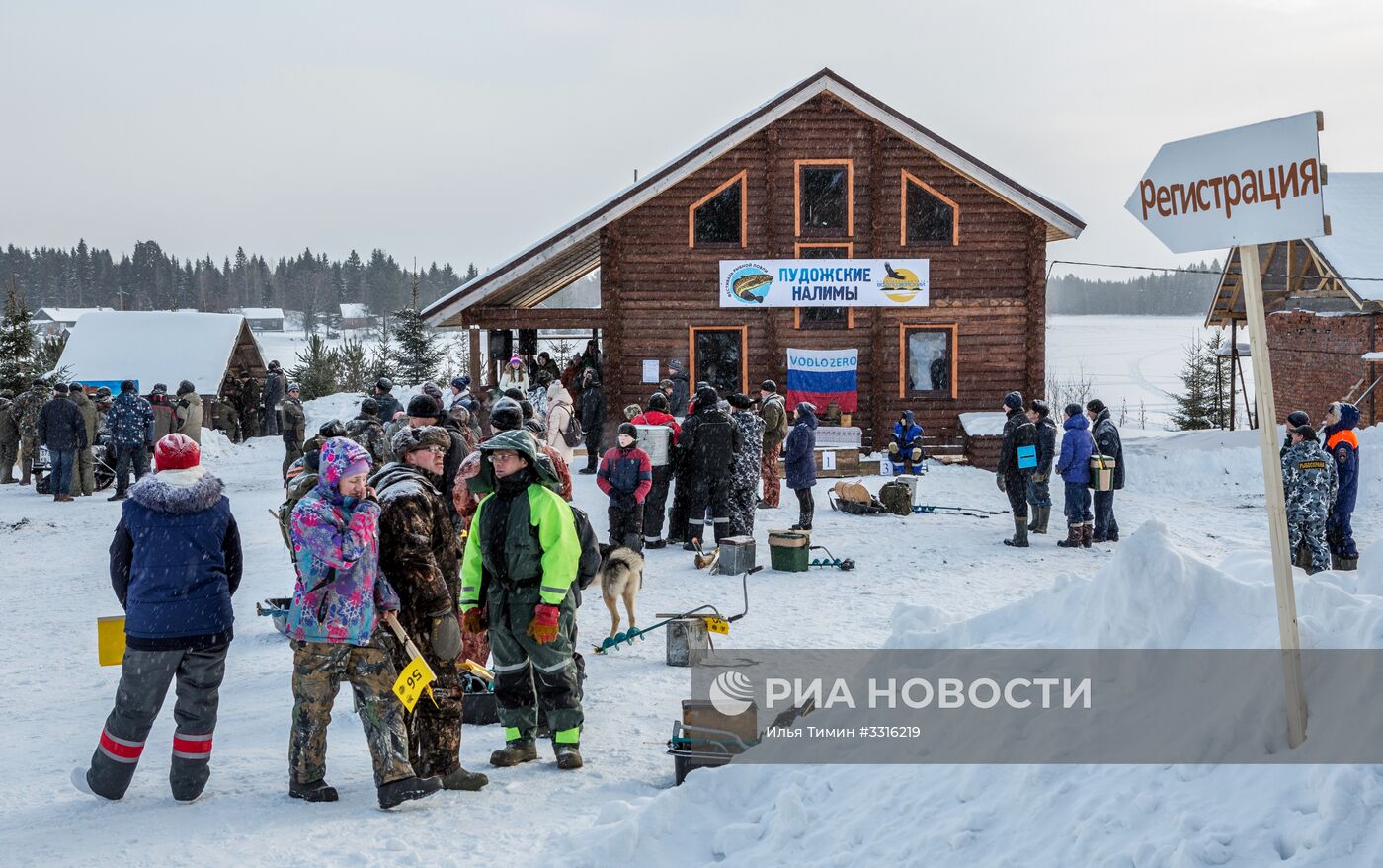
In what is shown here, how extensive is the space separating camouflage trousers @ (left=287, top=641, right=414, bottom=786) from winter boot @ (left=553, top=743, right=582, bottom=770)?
2.70 feet

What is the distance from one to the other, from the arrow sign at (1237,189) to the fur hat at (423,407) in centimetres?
474

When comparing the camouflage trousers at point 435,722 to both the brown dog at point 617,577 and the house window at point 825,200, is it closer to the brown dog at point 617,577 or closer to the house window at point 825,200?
the brown dog at point 617,577

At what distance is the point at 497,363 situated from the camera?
22.8 meters

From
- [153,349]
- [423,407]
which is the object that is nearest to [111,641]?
[423,407]

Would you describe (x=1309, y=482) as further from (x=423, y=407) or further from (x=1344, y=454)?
(x=423, y=407)

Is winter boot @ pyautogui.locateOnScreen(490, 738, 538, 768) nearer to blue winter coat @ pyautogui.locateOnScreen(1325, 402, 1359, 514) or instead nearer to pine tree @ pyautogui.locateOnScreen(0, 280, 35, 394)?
blue winter coat @ pyautogui.locateOnScreen(1325, 402, 1359, 514)

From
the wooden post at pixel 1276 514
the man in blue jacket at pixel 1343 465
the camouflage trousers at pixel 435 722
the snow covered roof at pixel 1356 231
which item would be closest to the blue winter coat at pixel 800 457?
the man in blue jacket at pixel 1343 465

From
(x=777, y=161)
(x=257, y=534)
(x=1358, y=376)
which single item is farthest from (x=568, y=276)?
(x=1358, y=376)

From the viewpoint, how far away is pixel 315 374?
118 feet

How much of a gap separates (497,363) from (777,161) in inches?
281

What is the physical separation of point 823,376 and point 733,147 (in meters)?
4.31

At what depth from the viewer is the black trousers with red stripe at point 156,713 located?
16.9 ft

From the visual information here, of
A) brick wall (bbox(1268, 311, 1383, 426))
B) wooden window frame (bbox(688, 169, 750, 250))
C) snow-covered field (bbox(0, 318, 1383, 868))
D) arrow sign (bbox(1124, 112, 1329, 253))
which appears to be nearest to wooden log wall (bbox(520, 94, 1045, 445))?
wooden window frame (bbox(688, 169, 750, 250))

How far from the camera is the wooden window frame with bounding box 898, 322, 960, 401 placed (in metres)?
20.1
